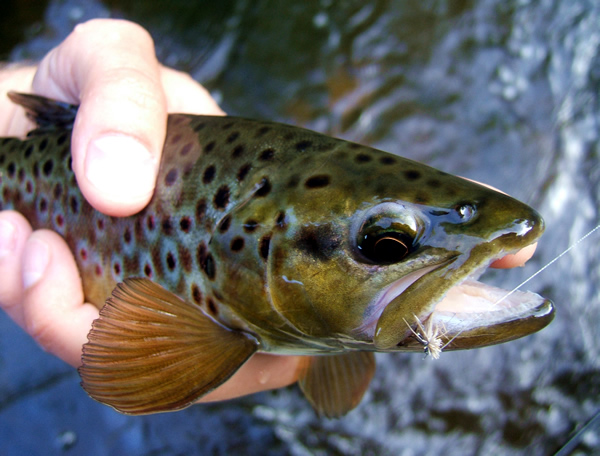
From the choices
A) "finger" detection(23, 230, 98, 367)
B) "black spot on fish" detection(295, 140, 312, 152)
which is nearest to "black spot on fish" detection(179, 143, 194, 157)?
"black spot on fish" detection(295, 140, 312, 152)

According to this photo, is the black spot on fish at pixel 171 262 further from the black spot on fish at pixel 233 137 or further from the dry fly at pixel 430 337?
the dry fly at pixel 430 337

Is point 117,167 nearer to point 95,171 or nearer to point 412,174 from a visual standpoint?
point 95,171

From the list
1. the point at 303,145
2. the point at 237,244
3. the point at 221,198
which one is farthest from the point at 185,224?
the point at 303,145

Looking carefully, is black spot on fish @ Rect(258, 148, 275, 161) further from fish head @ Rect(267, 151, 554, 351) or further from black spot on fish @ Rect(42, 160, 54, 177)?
black spot on fish @ Rect(42, 160, 54, 177)

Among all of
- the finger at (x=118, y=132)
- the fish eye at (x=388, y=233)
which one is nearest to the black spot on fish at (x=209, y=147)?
the finger at (x=118, y=132)

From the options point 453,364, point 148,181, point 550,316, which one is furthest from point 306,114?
point 550,316

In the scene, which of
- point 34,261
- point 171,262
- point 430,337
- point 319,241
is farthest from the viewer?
point 34,261
